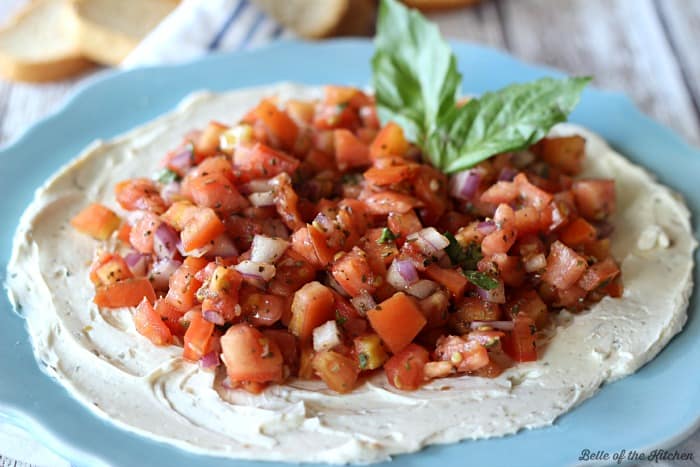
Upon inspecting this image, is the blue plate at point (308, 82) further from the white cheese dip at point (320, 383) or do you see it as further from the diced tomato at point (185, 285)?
the diced tomato at point (185, 285)

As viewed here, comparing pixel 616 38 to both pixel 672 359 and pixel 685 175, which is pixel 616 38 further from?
pixel 672 359

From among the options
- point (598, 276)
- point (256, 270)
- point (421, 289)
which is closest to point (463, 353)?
point (421, 289)

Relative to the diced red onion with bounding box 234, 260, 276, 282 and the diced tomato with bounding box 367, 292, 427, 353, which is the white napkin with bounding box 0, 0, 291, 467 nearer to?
the diced red onion with bounding box 234, 260, 276, 282

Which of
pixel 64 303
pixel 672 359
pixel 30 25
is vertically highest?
pixel 30 25

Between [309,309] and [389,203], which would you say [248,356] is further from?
[389,203]

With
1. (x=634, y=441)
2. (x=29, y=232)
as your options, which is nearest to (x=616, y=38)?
(x=634, y=441)

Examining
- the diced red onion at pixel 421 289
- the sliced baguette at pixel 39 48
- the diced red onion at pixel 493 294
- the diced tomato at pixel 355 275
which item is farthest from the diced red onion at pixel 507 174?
the sliced baguette at pixel 39 48
